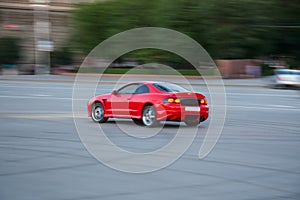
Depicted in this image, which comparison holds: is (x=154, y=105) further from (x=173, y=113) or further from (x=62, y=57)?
(x=62, y=57)

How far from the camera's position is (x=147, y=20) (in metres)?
62.2

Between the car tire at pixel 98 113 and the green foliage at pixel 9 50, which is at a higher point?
the green foliage at pixel 9 50

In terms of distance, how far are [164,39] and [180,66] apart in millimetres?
9373

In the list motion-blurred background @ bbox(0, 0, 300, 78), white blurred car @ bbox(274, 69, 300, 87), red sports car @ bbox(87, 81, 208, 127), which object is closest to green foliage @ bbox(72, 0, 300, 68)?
motion-blurred background @ bbox(0, 0, 300, 78)

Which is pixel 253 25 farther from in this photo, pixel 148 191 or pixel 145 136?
pixel 148 191

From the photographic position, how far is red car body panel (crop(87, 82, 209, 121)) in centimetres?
1683

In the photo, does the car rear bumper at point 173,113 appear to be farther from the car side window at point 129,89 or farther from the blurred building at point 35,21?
the blurred building at point 35,21

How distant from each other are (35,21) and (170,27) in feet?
87.7

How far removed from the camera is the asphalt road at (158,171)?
855 cm

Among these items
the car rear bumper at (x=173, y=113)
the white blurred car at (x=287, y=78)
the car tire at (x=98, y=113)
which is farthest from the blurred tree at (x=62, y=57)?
the car rear bumper at (x=173, y=113)

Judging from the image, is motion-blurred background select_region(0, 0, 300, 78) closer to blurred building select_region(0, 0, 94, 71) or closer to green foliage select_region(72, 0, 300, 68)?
green foliage select_region(72, 0, 300, 68)

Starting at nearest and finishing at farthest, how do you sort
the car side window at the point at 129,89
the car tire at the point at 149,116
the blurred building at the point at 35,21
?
the car tire at the point at 149,116 → the car side window at the point at 129,89 → the blurred building at the point at 35,21

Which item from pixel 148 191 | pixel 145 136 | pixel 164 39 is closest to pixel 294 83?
pixel 164 39

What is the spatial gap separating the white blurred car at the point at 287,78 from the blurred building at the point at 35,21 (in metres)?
40.3
